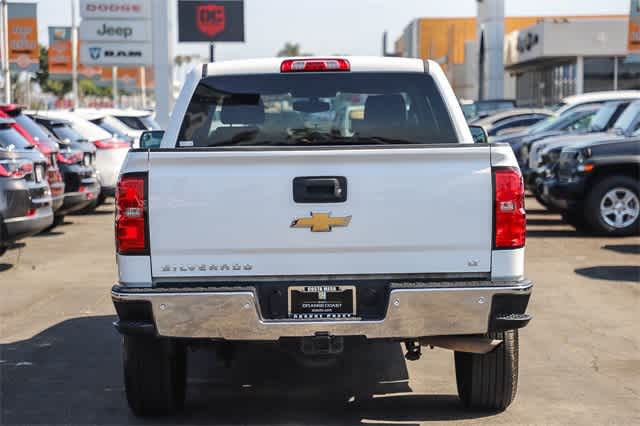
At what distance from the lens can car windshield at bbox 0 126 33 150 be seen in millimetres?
13055

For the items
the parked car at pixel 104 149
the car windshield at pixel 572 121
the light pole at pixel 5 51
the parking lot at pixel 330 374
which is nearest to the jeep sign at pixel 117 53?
the light pole at pixel 5 51

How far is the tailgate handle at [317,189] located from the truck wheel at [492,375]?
1.25 m

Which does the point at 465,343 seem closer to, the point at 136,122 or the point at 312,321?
the point at 312,321

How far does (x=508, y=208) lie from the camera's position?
18.8ft

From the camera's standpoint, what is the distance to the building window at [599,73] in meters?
62.8

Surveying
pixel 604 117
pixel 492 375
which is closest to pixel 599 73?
pixel 604 117

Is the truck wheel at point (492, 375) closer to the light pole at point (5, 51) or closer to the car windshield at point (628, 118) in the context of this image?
the car windshield at point (628, 118)

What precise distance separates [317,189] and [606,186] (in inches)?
423

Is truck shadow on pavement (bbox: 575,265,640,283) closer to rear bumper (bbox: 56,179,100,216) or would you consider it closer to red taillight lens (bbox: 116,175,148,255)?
red taillight lens (bbox: 116,175,148,255)

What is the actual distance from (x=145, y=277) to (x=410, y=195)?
1.35 meters

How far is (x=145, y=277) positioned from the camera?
5.75 m

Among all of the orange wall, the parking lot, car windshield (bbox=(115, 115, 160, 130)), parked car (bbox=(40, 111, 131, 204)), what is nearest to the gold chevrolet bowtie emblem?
the parking lot

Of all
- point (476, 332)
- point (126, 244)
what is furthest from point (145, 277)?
point (476, 332)

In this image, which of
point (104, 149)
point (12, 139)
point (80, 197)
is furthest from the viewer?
point (104, 149)
